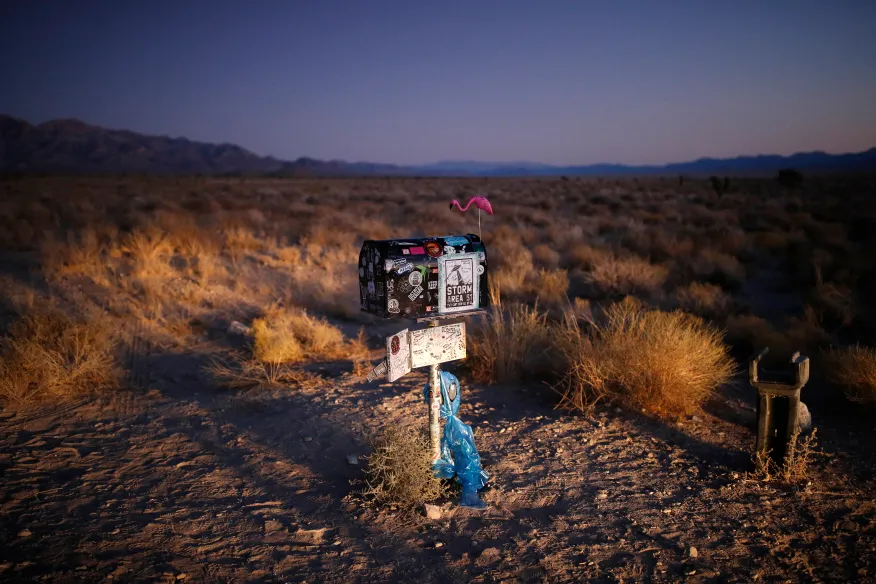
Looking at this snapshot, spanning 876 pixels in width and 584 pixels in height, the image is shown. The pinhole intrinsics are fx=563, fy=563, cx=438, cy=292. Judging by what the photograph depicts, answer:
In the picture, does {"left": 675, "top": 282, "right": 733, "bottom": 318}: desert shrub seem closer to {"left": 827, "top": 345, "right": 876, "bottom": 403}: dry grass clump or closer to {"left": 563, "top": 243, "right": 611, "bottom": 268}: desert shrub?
{"left": 827, "top": 345, "right": 876, "bottom": 403}: dry grass clump

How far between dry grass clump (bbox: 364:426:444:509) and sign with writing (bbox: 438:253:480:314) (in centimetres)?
96

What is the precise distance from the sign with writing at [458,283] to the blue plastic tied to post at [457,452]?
0.53 metres

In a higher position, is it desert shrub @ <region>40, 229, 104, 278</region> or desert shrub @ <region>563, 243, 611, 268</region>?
desert shrub @ <region>40, 229, 104, 278</region>

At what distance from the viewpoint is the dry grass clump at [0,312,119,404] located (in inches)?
219

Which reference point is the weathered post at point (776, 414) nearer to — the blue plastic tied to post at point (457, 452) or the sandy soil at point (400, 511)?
the sandy soil at point (400, 511)

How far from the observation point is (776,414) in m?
4.21

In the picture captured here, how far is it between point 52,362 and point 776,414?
663 centimetres

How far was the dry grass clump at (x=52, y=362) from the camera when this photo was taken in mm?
5562

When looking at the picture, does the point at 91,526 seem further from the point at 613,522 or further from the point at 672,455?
the point at 672,455

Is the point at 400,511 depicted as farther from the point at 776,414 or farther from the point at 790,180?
the point at 790,180

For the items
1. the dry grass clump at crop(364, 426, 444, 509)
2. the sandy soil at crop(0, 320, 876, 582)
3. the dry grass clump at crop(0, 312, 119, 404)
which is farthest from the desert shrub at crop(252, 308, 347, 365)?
the dry grass clump at crop(364, 426, 444, 509)

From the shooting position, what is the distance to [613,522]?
363cm

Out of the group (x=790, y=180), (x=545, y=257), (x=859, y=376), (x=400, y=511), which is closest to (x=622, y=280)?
(x=545, y=257)

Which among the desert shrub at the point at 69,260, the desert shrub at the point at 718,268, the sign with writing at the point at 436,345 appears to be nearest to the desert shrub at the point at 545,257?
the desert shrub at the point at 718,268
